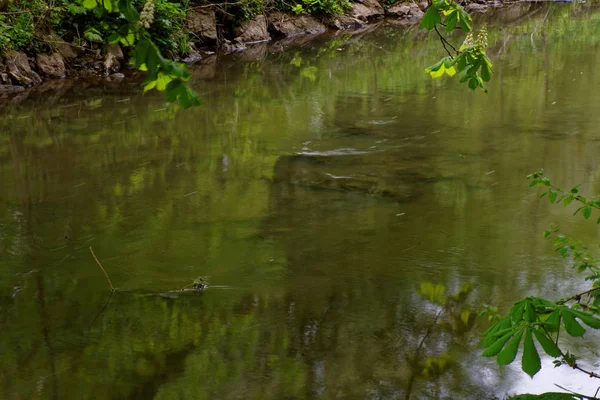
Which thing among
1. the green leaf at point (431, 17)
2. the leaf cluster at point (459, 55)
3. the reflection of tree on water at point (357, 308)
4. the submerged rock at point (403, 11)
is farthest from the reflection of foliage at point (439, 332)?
the submerged rock at point (403, 11)

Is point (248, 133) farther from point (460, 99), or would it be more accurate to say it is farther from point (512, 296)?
point (512, 296)

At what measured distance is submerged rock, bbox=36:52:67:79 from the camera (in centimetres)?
1338

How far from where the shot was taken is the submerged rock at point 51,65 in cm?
→ 1338

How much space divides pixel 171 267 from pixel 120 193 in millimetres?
1895

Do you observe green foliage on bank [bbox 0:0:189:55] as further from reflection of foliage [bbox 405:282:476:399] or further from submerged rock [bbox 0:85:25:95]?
reflection of foliage [bbox 405:282:476:399]

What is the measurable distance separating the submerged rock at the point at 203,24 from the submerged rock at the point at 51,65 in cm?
377

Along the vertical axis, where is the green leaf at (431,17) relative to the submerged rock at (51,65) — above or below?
above

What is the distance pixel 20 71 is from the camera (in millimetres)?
12750

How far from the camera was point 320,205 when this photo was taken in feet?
20.9

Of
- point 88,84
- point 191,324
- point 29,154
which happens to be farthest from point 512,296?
point 88,84

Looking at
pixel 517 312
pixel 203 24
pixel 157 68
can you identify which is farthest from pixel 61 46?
pixel 517 312

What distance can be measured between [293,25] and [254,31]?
1.83m

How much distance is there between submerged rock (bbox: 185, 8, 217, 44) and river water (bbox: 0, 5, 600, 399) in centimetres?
618

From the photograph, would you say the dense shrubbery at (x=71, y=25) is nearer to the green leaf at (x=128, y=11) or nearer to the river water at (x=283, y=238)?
the river water at (x=283, y=238)
